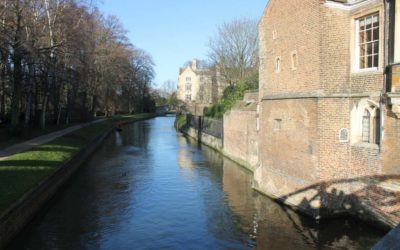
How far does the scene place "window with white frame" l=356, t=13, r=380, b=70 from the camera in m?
11.5

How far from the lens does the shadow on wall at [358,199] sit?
10.6m

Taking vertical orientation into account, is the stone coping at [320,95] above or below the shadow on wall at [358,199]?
above

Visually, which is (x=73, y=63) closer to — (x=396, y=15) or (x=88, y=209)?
(x=88, y=209)

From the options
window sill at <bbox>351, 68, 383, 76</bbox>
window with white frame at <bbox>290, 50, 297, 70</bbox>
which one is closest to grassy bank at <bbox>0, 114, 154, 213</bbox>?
window with white frame at <bbox>290, 50, 297, 70</bbox>

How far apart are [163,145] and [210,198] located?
19.7m

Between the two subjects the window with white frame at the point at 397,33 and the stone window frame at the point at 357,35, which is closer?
the window with white frame at the point at 397,33

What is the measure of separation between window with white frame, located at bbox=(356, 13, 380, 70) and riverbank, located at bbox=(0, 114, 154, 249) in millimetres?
10280

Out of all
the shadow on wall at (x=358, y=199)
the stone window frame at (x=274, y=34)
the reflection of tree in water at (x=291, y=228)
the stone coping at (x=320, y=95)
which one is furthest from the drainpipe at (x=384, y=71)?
the stone window frame at (x=274, y=34)

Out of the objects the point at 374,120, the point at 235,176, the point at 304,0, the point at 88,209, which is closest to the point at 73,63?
the point at 235,176

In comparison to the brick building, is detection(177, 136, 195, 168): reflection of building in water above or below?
below

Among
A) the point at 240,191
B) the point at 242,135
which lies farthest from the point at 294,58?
the point at 242,135

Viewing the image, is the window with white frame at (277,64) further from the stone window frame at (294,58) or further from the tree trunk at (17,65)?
the tree trunk at (17,65)

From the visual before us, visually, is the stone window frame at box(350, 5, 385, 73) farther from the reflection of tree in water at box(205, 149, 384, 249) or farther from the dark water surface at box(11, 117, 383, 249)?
the dark water surface at box(11, 117, 383, 249)

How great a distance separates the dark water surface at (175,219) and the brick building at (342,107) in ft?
2.78
